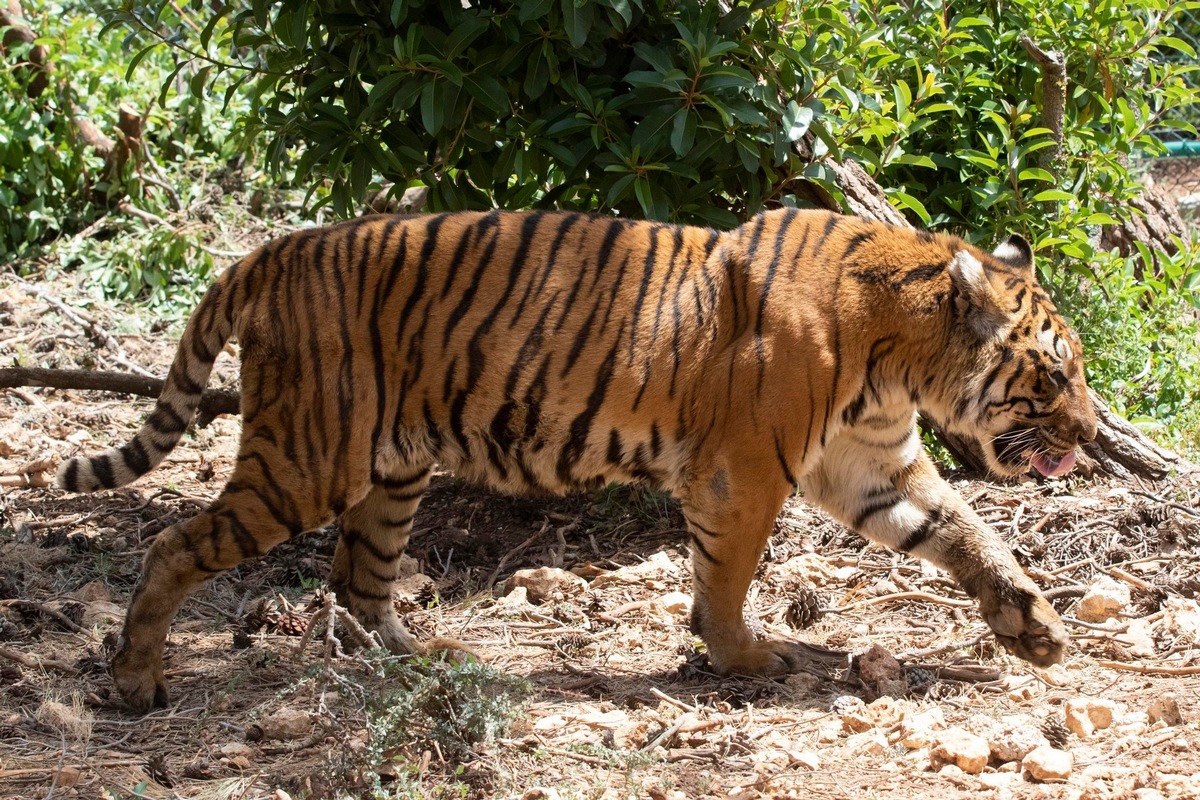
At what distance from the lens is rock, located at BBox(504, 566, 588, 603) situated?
17.0 ft

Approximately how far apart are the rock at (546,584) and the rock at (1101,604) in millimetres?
1970

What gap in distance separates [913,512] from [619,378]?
48.4 inches

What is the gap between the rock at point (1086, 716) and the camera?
146 inches

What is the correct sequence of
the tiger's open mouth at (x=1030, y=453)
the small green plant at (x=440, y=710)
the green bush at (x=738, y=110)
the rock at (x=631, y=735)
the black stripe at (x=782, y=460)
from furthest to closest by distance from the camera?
the green bush at (x=738, y=110) → the tiger's open mouth at (x=1030, y=453) → the black stripe at (x=782, y=460) → the rock at (x=631, y=735) → the small green plant at (x=440, y=710)

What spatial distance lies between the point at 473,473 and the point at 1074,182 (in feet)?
12.0

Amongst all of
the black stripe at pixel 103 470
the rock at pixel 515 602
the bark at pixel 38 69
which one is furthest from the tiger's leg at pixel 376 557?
the bark at pixel 38 69

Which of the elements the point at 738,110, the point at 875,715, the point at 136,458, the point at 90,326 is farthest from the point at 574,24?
the point at 90,326

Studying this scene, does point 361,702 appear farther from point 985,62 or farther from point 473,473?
point 985,62

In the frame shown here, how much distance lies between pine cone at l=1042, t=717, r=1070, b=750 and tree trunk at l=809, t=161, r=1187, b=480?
2341 millimetres

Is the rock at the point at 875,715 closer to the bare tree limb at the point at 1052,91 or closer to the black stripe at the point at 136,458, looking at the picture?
the black stripe at the point at 136,458

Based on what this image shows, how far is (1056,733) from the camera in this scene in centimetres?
369

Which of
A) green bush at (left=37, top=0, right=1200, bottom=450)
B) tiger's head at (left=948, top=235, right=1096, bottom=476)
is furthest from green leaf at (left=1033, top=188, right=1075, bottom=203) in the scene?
tiger's head at (left=948, top=235, right=1096, bottom=476)

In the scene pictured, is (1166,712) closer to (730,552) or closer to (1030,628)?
(1030,628)

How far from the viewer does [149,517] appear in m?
5.83
